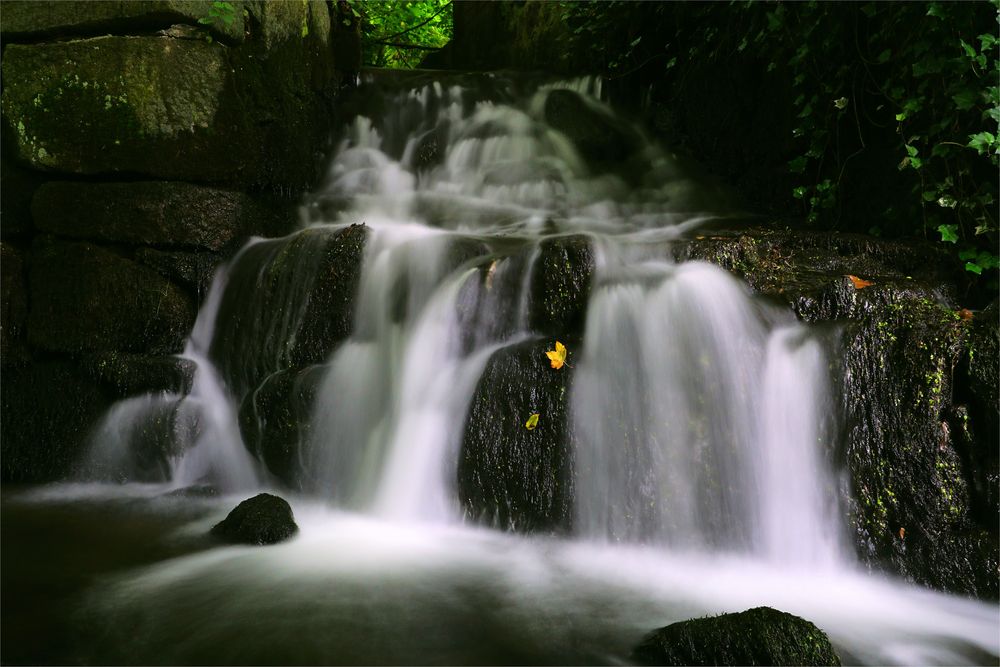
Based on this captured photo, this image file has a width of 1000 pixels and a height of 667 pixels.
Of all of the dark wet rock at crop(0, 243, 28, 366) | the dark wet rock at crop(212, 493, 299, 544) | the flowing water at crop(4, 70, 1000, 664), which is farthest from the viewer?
the dark wet rock at crop(0, 243, 28, 366)

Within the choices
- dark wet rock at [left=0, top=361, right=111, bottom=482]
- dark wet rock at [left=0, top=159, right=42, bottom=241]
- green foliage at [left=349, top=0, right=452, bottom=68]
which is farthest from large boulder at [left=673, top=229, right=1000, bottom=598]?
green foliage at [left=349, top=0, right=452, bottom=68]

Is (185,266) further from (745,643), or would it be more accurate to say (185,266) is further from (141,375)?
(745,643)

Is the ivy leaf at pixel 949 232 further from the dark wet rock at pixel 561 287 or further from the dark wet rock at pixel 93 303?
the dark wet rock at pixel 93 303

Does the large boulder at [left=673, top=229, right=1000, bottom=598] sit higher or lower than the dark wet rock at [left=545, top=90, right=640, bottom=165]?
lower

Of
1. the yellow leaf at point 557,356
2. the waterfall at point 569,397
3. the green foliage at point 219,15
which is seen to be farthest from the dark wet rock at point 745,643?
the green foliage at point 219,15

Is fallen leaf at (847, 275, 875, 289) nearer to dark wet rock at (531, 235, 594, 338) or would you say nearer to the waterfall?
the waterfall

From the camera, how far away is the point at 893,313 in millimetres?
3094

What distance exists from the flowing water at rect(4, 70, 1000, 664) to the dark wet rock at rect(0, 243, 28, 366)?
3.05 feet

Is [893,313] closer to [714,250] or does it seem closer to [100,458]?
[714,250]

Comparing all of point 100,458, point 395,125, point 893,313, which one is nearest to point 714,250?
point 893,313

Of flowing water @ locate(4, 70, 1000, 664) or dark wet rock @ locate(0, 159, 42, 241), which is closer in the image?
flowing water @ locate(4, 70, 1000, 664)

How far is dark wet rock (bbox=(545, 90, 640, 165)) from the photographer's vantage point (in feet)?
22.3

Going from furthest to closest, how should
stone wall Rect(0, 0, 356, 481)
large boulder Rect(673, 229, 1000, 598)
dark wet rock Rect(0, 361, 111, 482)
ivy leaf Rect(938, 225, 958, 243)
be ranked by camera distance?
stone wall Rect(0, 0, 356, 481), dark wet rock Rect(0, 361, 111, 482), ivy leaf Rect(938, 225, 958, 243), large boulder Rect(673, 229, 1000, 598)

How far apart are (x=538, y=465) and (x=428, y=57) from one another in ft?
35.3
